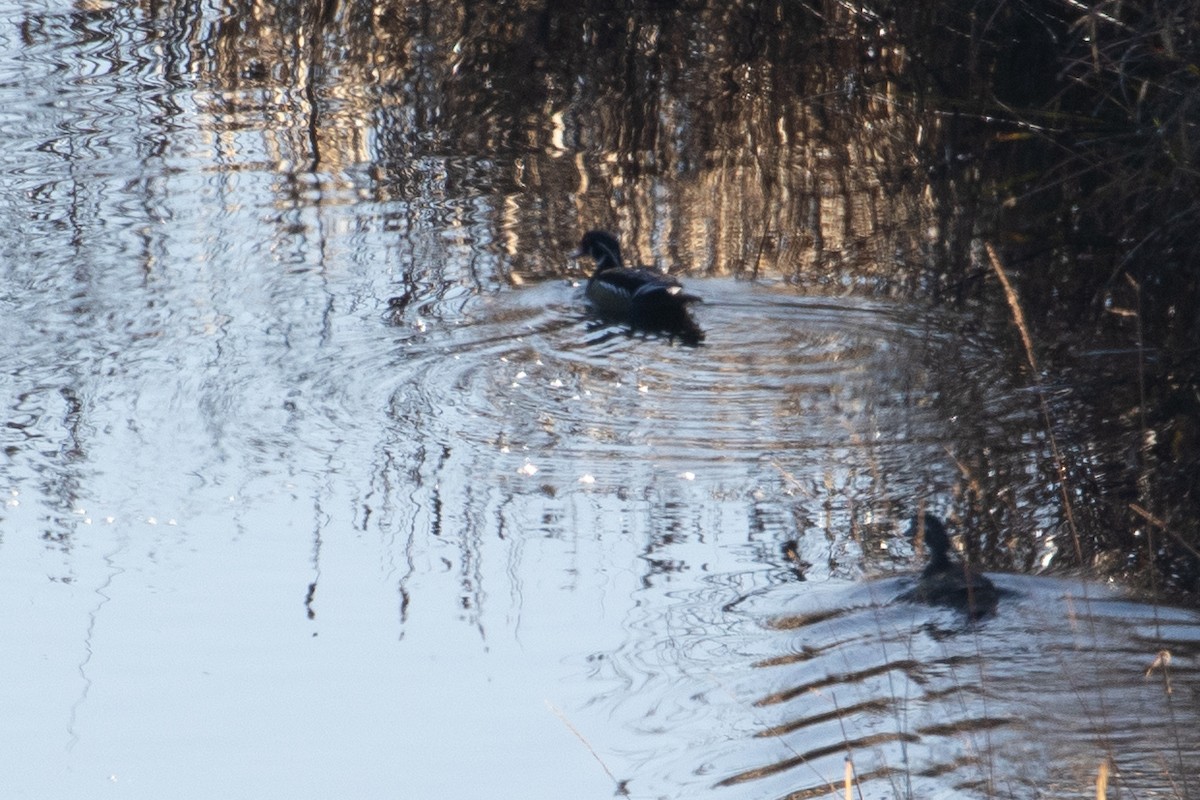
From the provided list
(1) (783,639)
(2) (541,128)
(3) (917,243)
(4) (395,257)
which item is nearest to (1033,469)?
(1) (783,639)

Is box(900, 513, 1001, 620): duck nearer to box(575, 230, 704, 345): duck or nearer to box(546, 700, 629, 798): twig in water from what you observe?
box(546, 700, 629, 798): twig in water

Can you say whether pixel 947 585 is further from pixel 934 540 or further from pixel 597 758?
pixel 597 758

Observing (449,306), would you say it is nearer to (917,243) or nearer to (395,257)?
(395,257)

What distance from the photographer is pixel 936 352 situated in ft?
26.9

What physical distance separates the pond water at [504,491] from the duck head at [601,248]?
0.58 ft

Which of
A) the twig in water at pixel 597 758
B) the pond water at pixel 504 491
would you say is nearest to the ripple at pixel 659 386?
the pond water at pixel 504 491

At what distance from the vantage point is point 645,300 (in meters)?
8.66

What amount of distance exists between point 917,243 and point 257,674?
5.09 metres

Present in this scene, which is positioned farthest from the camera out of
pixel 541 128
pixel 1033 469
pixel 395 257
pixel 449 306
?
pixel 541 128

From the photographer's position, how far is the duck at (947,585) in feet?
19.1

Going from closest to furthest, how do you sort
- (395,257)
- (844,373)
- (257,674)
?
(257,674) < (844,373) < (395,257)

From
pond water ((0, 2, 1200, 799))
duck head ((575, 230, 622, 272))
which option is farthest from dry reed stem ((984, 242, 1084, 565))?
duck head ((575, 230, 622, 272))

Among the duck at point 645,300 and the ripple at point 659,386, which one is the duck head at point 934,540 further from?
the duck at point 645,300

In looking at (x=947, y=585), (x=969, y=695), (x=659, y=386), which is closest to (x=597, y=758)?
(x=969, y=695)
